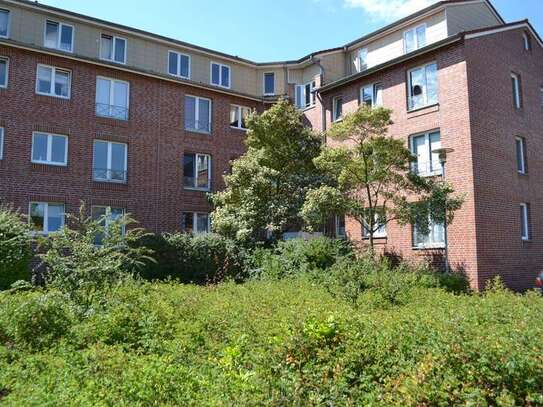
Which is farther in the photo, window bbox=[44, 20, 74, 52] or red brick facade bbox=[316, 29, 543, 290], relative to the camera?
window bbox=[44, 20, 74, 52]

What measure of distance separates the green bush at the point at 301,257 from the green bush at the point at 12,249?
7.19m

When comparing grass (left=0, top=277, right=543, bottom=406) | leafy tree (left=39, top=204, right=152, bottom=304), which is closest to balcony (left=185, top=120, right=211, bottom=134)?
leafy tree (left=39, top=204, right=152, bottom=304)

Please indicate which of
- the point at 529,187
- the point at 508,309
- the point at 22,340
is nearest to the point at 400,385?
the point at 508,309

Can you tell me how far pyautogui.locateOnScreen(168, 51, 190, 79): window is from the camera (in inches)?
1034

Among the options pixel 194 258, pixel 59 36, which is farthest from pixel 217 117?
pixel 194 258

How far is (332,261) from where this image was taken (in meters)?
17.3

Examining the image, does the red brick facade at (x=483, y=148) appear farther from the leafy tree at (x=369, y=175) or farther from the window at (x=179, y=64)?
the window at (x=179, y=64)

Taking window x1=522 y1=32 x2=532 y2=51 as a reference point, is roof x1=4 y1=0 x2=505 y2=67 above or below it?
above

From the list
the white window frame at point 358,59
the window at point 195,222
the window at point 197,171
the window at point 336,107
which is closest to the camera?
the window at point 336,107

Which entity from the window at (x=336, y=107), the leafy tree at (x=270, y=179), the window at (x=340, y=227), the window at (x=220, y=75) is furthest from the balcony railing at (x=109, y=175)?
the window at (x=336, y=107)

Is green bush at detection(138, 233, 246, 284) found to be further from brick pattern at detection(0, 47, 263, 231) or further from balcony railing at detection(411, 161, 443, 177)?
balcony railing at detection(411, 161, 443, 177)

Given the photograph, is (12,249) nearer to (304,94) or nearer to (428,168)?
(428,168)

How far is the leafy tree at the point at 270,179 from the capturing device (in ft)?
65.4

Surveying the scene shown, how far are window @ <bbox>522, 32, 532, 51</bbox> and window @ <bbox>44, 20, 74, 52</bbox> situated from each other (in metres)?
19.9
